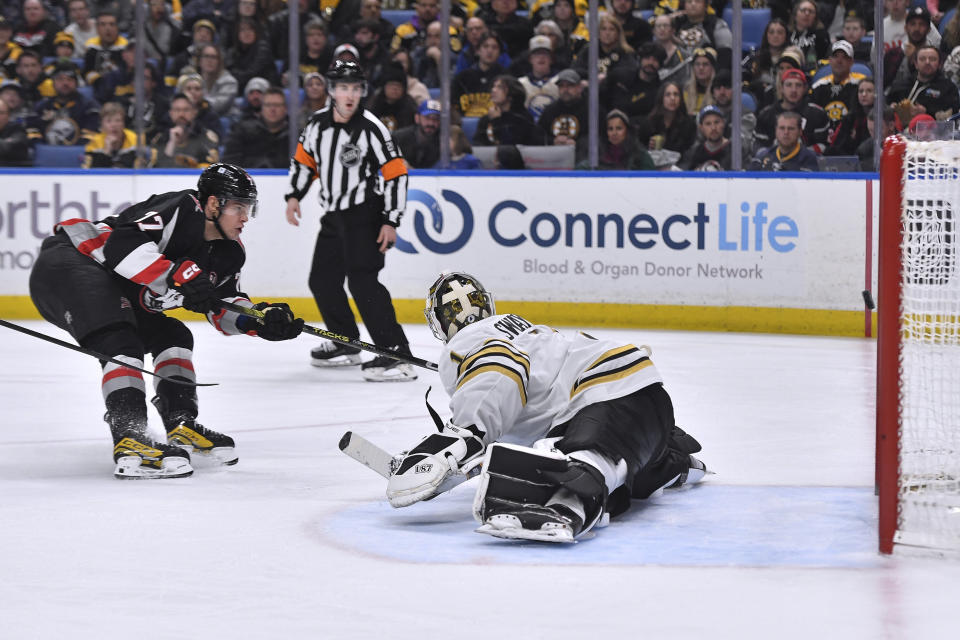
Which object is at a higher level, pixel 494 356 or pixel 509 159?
pixel 509 159

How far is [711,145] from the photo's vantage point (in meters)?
7.55

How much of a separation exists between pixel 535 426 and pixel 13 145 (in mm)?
6015

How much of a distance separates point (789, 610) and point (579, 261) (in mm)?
5249

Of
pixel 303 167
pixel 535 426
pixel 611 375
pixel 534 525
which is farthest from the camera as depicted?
pixel 303 167

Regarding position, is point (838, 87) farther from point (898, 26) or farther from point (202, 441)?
point (202, 441)

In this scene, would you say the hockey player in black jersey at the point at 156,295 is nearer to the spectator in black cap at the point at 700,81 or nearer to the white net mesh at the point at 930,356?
the white net mesh at the point at 930,356

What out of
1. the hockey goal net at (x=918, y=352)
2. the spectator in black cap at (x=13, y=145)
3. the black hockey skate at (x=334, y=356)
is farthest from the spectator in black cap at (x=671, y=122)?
the hockey goal net at (x=918, y=352)

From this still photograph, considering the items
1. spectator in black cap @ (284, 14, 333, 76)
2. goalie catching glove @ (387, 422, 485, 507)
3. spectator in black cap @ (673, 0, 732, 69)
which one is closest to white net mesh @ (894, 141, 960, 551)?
goalie catching glove @ (387, 422, 485, 507)

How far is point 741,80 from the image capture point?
7387 millimetres

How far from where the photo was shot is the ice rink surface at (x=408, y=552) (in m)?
2.51

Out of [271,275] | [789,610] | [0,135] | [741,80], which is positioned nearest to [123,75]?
[0,135]

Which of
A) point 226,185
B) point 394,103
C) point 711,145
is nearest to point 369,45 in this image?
point 394,103

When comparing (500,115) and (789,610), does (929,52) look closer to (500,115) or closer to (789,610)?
(500,115)

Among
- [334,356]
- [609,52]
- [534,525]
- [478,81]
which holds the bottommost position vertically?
[334,356]
